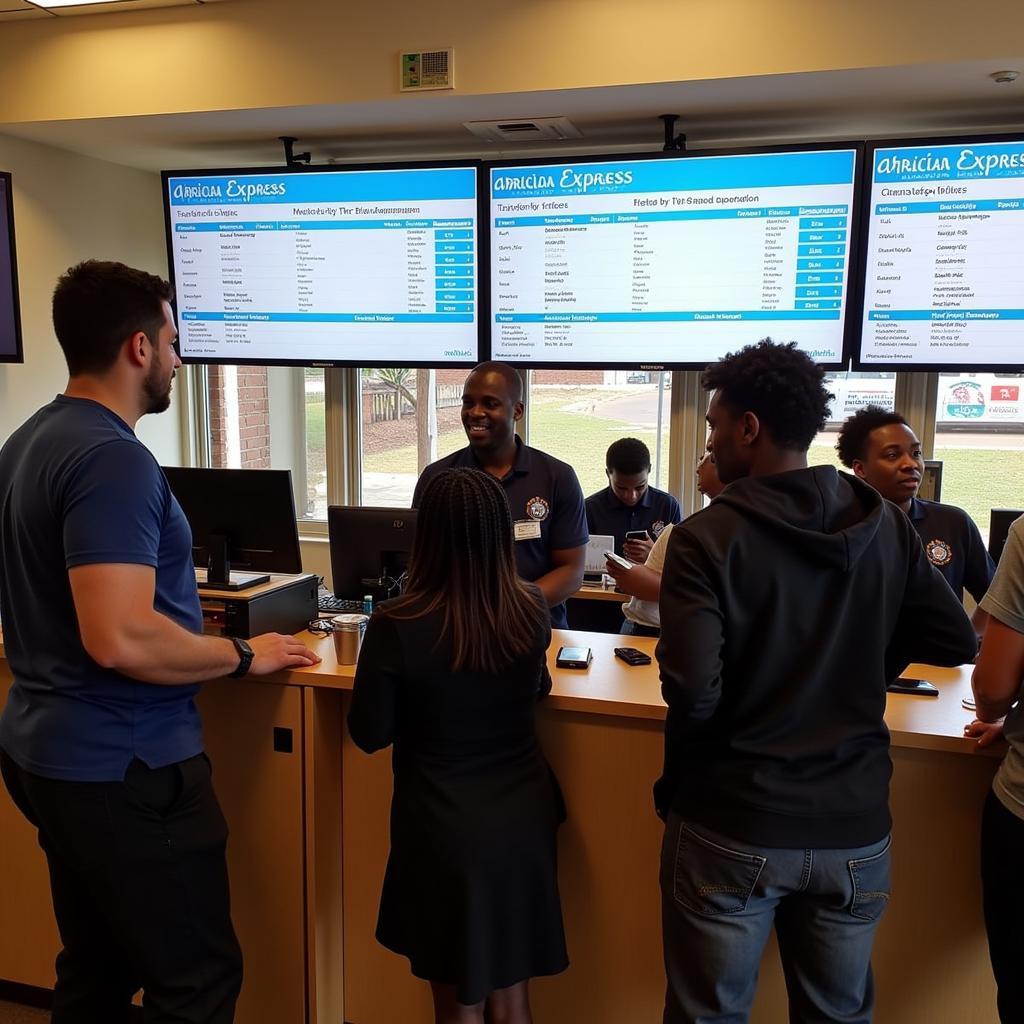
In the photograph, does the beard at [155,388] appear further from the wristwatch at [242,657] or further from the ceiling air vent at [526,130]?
the ceiling air vent at [526,130]

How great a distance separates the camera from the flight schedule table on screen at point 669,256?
3.19 meters

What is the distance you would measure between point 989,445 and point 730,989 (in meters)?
2.81

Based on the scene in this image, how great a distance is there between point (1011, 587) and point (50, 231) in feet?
12.4

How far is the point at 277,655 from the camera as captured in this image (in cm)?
188

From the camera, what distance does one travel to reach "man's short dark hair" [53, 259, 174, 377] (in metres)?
1.51

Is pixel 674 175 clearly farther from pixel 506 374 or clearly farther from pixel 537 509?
pixel 537 509

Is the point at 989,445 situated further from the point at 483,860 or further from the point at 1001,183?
the point at 483,860

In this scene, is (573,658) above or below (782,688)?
below

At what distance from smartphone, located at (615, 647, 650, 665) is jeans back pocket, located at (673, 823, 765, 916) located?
0.64 meters

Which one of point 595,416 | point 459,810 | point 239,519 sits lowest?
point 459,810

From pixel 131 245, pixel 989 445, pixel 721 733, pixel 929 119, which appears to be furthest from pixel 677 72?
pixel 131 245

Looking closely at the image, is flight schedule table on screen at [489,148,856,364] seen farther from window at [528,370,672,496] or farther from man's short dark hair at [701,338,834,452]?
man's short dark hair at [701,338,834,452]

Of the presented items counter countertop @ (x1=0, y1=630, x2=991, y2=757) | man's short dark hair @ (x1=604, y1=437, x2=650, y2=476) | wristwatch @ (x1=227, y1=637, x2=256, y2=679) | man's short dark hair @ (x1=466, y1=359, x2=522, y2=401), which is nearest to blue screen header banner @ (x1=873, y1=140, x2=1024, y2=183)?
man's short dark hair @ (x1=604, y1=437, x2=650, y2=476)

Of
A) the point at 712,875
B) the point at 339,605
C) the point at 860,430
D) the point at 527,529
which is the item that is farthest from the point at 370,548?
the point at 860,430
